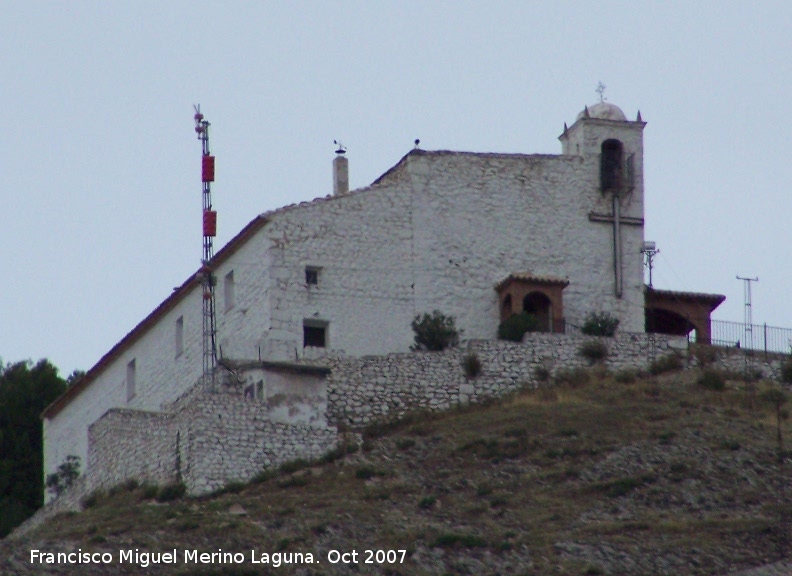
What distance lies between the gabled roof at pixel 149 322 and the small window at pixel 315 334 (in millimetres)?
3099

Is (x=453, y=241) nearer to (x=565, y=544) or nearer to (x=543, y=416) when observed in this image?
(x=543, y=416)

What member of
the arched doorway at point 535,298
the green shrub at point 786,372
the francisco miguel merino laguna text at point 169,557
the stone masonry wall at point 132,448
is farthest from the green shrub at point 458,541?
the green shrub at point 786,372

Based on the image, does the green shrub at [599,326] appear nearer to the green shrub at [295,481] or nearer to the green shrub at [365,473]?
the green shrub at [365,473]

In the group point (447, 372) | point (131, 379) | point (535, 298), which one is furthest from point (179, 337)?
point (535, 298)

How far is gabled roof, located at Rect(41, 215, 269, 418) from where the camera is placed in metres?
63.0

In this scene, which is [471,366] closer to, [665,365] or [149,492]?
[665,365]

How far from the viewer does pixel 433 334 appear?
204 feet

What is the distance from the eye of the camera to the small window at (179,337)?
6581 cm

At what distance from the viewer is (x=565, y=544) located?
4722 cm

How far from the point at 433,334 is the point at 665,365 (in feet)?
21.3

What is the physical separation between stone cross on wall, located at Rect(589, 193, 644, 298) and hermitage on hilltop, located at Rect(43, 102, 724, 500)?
1.6 inches

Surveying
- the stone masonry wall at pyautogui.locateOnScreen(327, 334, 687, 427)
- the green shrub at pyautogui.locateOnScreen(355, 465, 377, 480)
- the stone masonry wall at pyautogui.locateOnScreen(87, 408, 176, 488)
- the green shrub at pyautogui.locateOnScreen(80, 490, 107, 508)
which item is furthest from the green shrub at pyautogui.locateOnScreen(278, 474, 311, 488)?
the green shrub at pyautogui.locateOnScreen(80, 490, 107, 508)

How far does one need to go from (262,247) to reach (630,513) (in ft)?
53.5

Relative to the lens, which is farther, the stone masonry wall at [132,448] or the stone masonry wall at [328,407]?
the stone masonry wall at [132,448]
